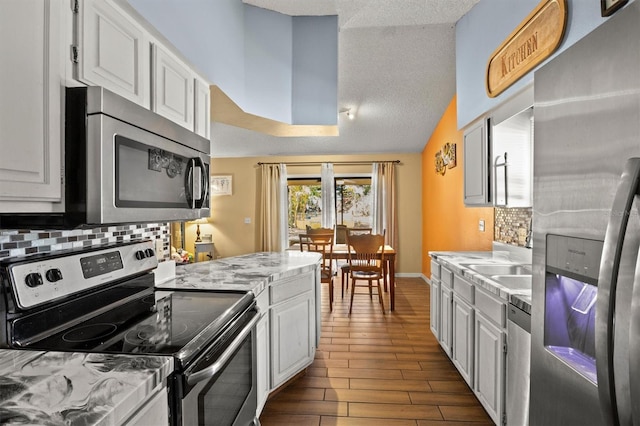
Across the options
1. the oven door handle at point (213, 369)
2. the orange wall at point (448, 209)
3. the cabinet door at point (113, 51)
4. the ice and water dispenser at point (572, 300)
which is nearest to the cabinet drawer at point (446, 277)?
the orange wall at point (448, 209)

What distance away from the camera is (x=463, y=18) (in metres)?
2.78

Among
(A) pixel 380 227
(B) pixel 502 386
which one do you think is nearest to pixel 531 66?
(B) pixel 502 386

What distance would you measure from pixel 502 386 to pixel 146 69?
2158mm

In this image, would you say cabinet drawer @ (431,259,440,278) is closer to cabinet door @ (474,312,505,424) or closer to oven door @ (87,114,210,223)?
cabinet door @ (474,312,505,424)

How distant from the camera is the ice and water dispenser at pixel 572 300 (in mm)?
856

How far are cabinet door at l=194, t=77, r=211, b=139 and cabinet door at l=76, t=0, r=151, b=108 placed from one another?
45cm

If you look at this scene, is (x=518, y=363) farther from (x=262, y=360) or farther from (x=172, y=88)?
(x=172, y=88)

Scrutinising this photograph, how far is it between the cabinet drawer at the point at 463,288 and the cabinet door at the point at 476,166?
0.59m

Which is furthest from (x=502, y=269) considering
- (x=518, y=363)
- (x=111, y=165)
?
(x=111, y=165)

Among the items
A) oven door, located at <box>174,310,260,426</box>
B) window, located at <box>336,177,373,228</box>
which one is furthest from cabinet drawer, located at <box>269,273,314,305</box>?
window, located at <box>336,177,373,228</box>

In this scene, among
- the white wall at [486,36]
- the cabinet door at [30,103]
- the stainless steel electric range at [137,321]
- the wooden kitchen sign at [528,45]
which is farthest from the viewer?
the wooden kitchen sign at [528,45]

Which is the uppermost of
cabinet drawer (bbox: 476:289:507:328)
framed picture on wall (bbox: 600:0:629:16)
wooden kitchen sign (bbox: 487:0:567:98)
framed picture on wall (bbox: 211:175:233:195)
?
wooden kitchen sign (bbox: 487:0:567:98)

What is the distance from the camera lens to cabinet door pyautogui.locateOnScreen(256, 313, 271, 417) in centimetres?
179

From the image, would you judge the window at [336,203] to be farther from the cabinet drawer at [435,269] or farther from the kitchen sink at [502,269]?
the kitchen sink at [502,269]
